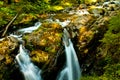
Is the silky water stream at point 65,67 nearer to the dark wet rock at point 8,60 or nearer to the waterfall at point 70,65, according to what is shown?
the waterfall at point 70,65

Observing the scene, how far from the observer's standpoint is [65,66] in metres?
9.73

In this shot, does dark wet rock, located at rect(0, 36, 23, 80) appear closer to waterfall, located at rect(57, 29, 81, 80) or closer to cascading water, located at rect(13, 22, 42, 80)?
cascading water, located at rect(13, 22, 42, 80)

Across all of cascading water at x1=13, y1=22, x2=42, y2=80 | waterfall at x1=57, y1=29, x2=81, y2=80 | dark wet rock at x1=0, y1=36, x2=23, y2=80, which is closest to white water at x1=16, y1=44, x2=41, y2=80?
cascading water at x1=13, y1=22, x2=42, y2=80

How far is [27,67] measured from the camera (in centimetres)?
885

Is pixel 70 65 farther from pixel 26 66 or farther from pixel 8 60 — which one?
pixel 8 60

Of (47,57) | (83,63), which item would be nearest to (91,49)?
(83,63)

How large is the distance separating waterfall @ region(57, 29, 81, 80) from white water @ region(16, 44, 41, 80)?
Result: 1.03 metres

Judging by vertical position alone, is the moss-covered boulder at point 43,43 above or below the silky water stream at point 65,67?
above

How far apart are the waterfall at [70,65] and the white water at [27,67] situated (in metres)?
1.03

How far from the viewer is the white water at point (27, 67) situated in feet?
28.7

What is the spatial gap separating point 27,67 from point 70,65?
5.82ft

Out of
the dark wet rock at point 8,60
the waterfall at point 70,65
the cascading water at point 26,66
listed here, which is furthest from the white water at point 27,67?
the waterfall at point 70,65

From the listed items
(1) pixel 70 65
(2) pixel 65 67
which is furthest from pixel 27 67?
(1) pixel 70 65

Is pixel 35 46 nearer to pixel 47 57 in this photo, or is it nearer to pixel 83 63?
pixel 47 57
